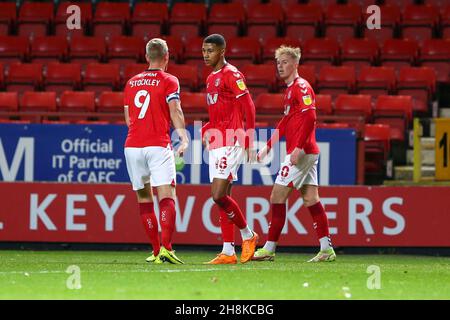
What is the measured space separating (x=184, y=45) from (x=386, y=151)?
468 cm

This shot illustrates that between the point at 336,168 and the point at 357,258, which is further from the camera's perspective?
the point at 336,168

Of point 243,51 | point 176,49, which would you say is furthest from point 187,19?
point 243,51

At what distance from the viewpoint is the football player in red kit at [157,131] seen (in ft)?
32.7

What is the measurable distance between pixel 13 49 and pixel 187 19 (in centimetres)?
294

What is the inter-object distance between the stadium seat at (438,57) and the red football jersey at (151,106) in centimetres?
839

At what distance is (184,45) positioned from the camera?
18.1 metres

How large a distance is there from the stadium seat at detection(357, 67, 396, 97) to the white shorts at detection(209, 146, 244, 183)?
7.01 meters

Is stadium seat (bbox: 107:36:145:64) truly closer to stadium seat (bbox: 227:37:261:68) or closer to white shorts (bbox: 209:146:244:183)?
stadium seat (bbox: 227:37:261:68)

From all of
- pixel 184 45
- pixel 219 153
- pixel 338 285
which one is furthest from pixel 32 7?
pixel 338 285

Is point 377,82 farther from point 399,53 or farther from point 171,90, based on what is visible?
point 171,90

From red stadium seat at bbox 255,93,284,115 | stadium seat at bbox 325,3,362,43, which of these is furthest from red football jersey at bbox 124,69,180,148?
stadium seat at bbox 325,3,362,43

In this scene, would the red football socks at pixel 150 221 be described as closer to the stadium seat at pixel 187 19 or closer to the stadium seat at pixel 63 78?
the stadium seat at pixel 63 78

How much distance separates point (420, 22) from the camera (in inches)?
723
